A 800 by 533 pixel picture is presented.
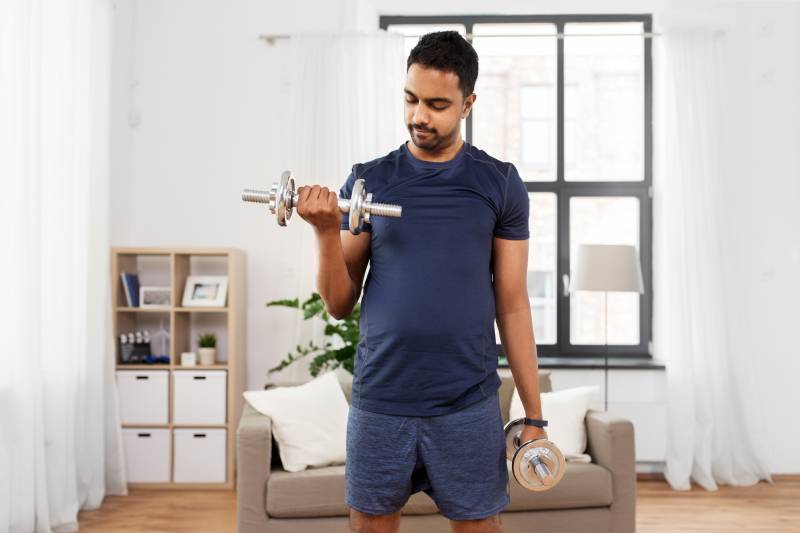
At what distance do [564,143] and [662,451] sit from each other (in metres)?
1.78

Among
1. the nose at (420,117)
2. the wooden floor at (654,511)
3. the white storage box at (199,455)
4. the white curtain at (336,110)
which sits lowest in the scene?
the wooden floor at (654,511)

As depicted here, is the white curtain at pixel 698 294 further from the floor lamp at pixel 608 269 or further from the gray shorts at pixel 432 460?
the gray shorts at pixel 432 460

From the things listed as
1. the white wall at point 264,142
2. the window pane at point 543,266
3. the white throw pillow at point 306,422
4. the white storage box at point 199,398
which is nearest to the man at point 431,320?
the white throw pillow at point 306,422

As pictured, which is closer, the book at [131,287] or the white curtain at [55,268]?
the white curtain at [55,268]

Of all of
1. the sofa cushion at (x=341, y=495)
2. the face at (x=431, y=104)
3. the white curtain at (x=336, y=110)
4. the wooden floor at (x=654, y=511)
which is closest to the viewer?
the face at (x=431, y=104)

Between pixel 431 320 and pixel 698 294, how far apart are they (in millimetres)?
3249

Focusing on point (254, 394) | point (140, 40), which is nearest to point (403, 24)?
point (140, 40)

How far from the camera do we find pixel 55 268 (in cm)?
345

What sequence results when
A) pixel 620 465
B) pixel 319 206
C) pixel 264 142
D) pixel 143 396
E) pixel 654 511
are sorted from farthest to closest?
pixel 264 142, pixel 143 396, pixel 654 511, pixel 620 465, pixel 319 206

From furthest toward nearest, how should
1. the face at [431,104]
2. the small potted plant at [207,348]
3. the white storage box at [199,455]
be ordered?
the small potted plant at [207,348]
the white storage box at [199,455]
the face at [431,104]

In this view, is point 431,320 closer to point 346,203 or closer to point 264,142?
point 346,203

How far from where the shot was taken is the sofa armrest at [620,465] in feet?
10.2

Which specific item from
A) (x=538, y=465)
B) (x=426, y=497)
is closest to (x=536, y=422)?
(x=538, y=465)

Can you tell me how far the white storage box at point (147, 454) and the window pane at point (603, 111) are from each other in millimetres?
2636
